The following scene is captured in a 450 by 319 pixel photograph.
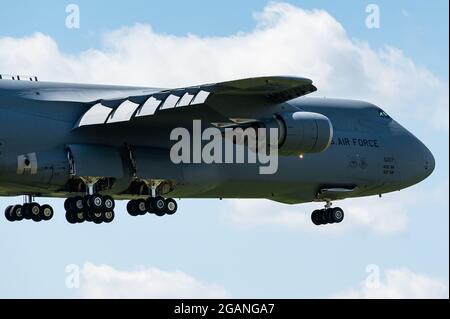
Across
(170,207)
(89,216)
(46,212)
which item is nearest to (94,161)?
(89,216)

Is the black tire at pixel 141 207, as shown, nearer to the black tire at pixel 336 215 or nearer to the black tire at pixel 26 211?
the black tire at pixel 26 211

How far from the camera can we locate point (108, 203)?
29297mm

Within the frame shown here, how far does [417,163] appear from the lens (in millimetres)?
35500

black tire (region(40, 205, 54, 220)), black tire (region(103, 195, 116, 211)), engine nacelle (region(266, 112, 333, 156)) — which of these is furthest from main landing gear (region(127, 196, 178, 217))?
engine nacelle (region(266, 112, 333, 156))

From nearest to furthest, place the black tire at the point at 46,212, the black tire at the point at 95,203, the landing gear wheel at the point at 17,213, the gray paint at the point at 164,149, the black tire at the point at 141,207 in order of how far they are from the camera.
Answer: the gray paint at the point at 164,149
the black tire at the point at 95,203
the black tire at the point at 141,207
the black tire at the point at 46,212
the landing gear wheel at the point at 17,213

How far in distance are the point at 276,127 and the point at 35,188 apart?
231 inches

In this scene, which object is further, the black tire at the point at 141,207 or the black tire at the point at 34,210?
the black tire at the point at 34,210

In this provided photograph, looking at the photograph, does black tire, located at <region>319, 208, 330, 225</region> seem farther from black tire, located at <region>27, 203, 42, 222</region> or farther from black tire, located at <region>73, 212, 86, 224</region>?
black tire, located at <region>27, 203, 42, 222</region>

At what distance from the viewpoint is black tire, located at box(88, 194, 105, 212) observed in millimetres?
29047

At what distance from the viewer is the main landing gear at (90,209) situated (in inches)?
1146

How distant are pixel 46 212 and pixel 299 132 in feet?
23.0

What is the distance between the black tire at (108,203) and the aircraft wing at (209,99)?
1.88m

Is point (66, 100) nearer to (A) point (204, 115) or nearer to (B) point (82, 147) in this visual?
(B) point (82, 147)

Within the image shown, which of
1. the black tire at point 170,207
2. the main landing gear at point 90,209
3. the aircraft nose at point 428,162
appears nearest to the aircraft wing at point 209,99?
the main landing gear at point 90,209
